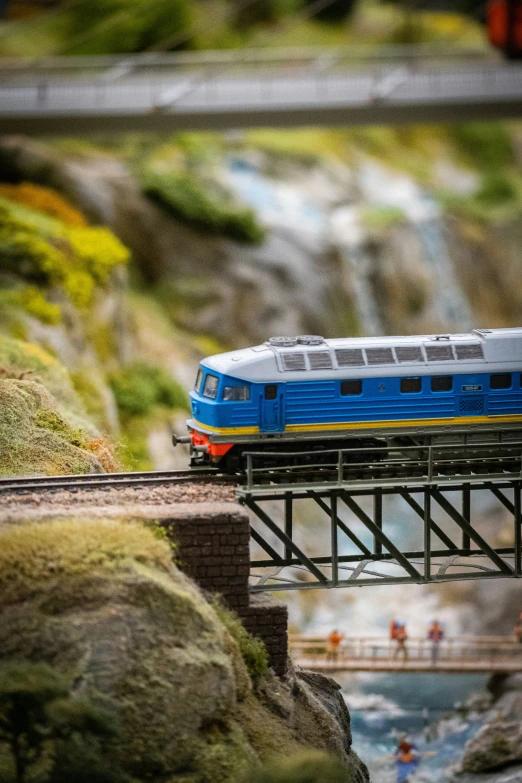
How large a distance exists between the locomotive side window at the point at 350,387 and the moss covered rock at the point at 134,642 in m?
6.64

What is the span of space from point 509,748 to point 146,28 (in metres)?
43.5

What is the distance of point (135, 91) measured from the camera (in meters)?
47.4

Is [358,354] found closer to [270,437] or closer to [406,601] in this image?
[270,437]

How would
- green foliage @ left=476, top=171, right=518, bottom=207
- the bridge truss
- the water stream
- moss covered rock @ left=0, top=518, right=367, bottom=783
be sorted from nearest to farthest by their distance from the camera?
moss covered rock @ left=0, top=518, right=367, bottom=783 < the bridge truss < the water stream < green foliage @ left=476, top=171, right=518, bottom=207

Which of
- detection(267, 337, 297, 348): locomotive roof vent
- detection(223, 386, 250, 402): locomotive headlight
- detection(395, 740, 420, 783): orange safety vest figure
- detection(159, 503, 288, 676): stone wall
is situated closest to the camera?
detection(159, 503, 288, 676): stone wall

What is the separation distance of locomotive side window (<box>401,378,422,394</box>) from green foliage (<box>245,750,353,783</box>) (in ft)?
31.5

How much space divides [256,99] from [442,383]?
2380 cm

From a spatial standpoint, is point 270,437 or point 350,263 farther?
point 350,263

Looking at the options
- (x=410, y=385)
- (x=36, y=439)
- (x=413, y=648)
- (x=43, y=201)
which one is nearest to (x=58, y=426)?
(x=36, y=439)

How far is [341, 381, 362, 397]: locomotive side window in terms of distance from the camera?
2580cm

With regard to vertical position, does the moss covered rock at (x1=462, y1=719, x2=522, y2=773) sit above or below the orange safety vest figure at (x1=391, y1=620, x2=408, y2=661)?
below

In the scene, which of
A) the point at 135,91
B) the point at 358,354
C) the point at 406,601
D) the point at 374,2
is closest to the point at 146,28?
the point at 135,91

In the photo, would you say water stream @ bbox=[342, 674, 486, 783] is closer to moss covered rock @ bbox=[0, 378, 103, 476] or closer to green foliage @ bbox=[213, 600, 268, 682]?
green foliage @ bbox=[213, 600, 268, 682]

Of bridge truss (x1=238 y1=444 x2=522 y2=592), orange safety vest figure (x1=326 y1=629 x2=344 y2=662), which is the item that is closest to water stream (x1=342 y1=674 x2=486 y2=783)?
orange safety vest figure (x1=326 y1=629 x2=344 y2=662)
